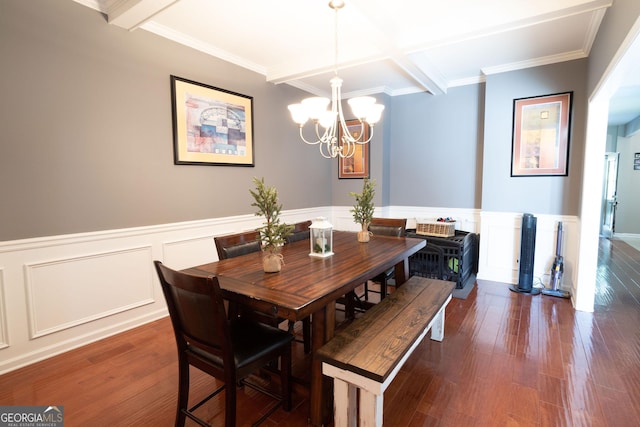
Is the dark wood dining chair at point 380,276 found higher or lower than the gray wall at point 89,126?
lower

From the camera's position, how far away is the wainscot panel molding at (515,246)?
358cm

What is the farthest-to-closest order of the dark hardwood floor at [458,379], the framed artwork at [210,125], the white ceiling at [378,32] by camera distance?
the framed artwork at [210,125] → the white ceiling at [378,32] → the dark hardwood floor at [458,379]

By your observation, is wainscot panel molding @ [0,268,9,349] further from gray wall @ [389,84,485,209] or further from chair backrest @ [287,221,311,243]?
gray wall @ [389,84,485,209]

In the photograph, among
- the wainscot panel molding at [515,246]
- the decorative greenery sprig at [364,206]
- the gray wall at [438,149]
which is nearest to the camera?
the decorative greenery sprig at [364,206]

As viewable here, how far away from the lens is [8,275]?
2.14 m

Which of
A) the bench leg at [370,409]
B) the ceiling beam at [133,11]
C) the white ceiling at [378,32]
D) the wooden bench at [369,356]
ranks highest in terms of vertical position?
the white ceiling at [378,32]

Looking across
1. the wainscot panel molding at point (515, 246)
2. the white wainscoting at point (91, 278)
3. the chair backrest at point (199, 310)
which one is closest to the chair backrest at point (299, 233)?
the white wainscoting at point (91, 278)

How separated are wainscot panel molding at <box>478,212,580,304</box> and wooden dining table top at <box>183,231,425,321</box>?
1.89 metres

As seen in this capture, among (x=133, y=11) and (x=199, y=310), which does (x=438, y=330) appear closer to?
(x=199, y=310)

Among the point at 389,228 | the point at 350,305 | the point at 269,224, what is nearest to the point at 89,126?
the point at 269,224

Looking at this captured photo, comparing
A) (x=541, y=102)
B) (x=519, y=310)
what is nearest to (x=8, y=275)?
(x=519, y=310)

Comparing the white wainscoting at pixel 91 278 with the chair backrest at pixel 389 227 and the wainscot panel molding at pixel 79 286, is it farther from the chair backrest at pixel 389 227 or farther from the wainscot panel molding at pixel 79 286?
the chair backrest at pixel 389 227

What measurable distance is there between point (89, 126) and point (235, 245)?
146 cm

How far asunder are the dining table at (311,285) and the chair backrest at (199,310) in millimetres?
184
